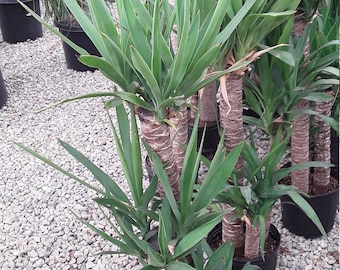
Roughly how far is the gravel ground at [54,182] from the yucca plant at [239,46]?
60 cm

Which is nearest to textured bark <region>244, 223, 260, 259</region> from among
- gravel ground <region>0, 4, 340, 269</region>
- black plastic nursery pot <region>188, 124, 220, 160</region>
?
gravel ground <region>0, 4, 340, 269</region>

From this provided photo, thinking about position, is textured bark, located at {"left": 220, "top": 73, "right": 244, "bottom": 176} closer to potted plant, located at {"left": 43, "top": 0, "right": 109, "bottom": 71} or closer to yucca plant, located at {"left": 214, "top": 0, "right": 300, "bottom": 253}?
yucca plant, located at {"left": 214, "top": 0, "right": 300, "bottom": 253}

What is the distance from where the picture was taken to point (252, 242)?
140 cm

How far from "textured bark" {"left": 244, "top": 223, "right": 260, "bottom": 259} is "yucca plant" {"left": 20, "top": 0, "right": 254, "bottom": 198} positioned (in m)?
0.43

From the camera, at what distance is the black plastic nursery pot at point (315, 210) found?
5.41 ft

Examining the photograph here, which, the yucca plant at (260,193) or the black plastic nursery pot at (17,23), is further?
the black plastic nursery pot at (17,23)

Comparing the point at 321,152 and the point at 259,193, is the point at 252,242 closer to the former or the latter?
the point at 259,193

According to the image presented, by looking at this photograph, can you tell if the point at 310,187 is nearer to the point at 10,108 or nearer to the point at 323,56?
the point at 323,56

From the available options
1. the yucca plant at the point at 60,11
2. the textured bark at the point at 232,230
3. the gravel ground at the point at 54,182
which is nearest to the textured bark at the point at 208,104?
the gravel ground at the point at 54,182

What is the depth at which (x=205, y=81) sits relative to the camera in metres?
1.00

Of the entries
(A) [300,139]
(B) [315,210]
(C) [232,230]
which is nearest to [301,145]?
(A) [300,139]

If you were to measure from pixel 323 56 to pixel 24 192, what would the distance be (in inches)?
51.8

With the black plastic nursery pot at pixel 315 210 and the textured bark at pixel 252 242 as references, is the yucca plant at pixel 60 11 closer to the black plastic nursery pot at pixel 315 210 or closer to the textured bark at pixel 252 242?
the black plastic nursery pot at pixel 315 210

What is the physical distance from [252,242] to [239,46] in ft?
1.82
